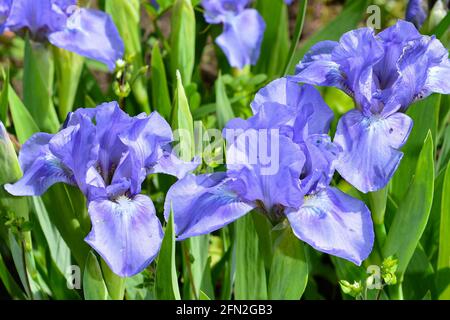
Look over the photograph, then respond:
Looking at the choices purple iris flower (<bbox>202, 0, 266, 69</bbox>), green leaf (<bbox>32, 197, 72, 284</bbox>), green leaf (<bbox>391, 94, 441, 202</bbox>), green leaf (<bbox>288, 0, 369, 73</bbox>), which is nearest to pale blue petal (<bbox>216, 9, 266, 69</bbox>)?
purple iris flower (<bbox>202, 0, 266, 69</bbox>)

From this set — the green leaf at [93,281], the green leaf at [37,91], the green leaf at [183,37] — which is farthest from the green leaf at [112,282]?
the green leaf at [183,37]

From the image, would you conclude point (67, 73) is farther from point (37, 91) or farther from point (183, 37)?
point (183, 37)

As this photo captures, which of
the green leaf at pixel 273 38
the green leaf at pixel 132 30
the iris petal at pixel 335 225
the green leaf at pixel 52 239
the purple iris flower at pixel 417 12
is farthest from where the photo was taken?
the green leaf at pixel 273 38

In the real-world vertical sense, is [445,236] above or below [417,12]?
below

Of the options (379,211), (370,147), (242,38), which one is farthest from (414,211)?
(242,38)

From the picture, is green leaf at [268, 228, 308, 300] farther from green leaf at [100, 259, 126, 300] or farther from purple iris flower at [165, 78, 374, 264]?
green leaf at [100, 259, 126, 300]

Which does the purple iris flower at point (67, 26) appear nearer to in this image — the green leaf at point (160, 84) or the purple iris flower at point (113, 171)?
the green leaf at point (160, 84)
